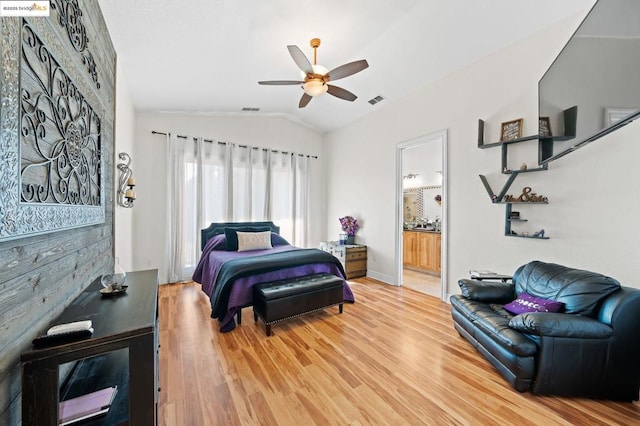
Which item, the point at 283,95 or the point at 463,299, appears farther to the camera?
the point at 283,95

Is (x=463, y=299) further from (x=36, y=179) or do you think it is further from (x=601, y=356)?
(x=36, y=179)

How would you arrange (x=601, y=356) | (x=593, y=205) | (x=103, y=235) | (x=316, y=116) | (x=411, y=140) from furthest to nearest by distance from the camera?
(x=316, y=116), (x=411, y=140), (x=593, y=205), (x=103, y=235), (x=601, y=356)

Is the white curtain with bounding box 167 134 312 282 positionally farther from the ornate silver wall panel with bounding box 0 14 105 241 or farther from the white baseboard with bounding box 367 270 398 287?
the ornate silver wall panel with bounding box 0 14 105 241

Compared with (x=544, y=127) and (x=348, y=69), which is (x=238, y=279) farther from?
(x=544, y=127)

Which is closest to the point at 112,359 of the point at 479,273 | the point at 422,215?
the point at 479,273

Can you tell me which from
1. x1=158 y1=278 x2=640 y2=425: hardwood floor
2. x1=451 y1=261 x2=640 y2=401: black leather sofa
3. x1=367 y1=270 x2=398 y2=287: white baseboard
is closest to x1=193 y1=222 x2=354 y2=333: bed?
x1=158 y1=278 x2=640 y2=425: hardwood floor

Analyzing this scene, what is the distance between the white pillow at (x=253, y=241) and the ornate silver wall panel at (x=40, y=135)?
235 cm

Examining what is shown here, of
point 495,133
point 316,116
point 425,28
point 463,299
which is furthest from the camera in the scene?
point 316,116

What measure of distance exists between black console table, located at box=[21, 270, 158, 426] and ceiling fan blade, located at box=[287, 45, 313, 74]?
7.62 feet

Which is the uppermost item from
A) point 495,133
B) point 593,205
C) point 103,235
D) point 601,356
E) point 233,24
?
point 233,24

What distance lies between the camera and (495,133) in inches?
120

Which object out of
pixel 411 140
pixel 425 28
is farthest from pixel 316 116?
pixel 425 28

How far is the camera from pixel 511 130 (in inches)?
111

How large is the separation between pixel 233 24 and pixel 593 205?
153 inches
